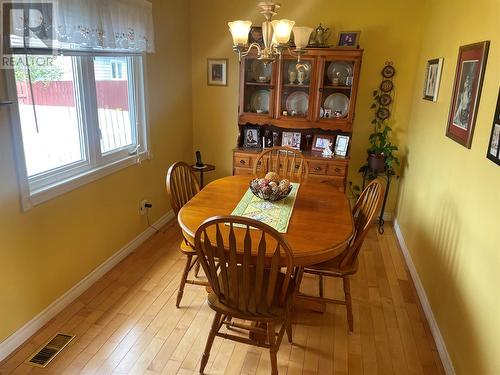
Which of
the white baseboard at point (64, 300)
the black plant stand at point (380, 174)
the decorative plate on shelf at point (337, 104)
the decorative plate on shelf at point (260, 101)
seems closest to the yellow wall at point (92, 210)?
the white baseboard at point (64, 300)

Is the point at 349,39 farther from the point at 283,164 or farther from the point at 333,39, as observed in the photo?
the point at 283,164

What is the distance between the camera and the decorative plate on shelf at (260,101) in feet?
11.9

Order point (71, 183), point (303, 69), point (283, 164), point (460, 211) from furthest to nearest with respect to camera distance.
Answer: point (303, 69) < point (283, 164) < point (71, 183) < point (460, 211)

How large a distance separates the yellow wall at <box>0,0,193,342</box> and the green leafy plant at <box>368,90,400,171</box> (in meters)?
1.89

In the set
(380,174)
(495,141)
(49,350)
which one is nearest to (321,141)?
(380,174)

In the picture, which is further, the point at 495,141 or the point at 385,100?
the point at 385,100

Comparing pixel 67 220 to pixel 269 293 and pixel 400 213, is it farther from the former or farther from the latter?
pixel 400 213

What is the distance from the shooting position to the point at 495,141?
1.59 m

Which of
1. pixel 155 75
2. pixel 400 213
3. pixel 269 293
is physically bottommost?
pixel 400 213

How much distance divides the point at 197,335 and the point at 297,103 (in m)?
2.36

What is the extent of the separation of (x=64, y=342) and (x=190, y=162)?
2.35 m

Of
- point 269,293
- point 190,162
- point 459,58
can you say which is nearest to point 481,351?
point 269,293

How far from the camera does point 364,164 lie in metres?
3.78

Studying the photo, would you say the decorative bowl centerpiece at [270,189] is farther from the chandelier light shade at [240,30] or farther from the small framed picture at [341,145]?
the small framed picture at [341,145]
